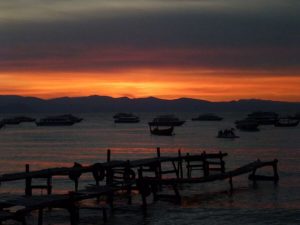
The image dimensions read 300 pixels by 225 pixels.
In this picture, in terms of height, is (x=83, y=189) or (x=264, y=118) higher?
(x=264, y=118)

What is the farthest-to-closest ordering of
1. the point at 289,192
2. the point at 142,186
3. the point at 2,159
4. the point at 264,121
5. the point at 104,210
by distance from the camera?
the point at 264,121
the point at 2,159
the point at 289,192
the point at 142,186
the point at 104,210

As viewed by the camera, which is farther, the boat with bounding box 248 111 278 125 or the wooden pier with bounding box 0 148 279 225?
the boat with bounding box 248 111 278 125

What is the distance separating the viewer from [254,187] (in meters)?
39.1

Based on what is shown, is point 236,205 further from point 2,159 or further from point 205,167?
point 2,159

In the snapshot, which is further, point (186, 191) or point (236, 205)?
point (186, 191)

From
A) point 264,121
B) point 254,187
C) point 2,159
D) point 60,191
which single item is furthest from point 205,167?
point 264,121

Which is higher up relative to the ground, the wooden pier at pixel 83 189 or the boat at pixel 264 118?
the boat at pixel 264 118

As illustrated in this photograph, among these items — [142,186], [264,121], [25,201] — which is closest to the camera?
[25,201]

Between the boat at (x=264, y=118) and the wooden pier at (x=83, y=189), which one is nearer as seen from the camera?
the wooden pier at (x=83, y=189)

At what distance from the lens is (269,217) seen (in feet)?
93.7

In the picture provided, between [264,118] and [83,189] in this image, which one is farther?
[264,118]

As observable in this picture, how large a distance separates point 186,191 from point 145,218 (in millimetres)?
9090

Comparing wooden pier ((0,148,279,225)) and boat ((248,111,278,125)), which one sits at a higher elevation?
boat ((248,111,278,125))

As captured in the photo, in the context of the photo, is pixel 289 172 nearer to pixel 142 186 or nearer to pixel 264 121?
pixel 142 186
